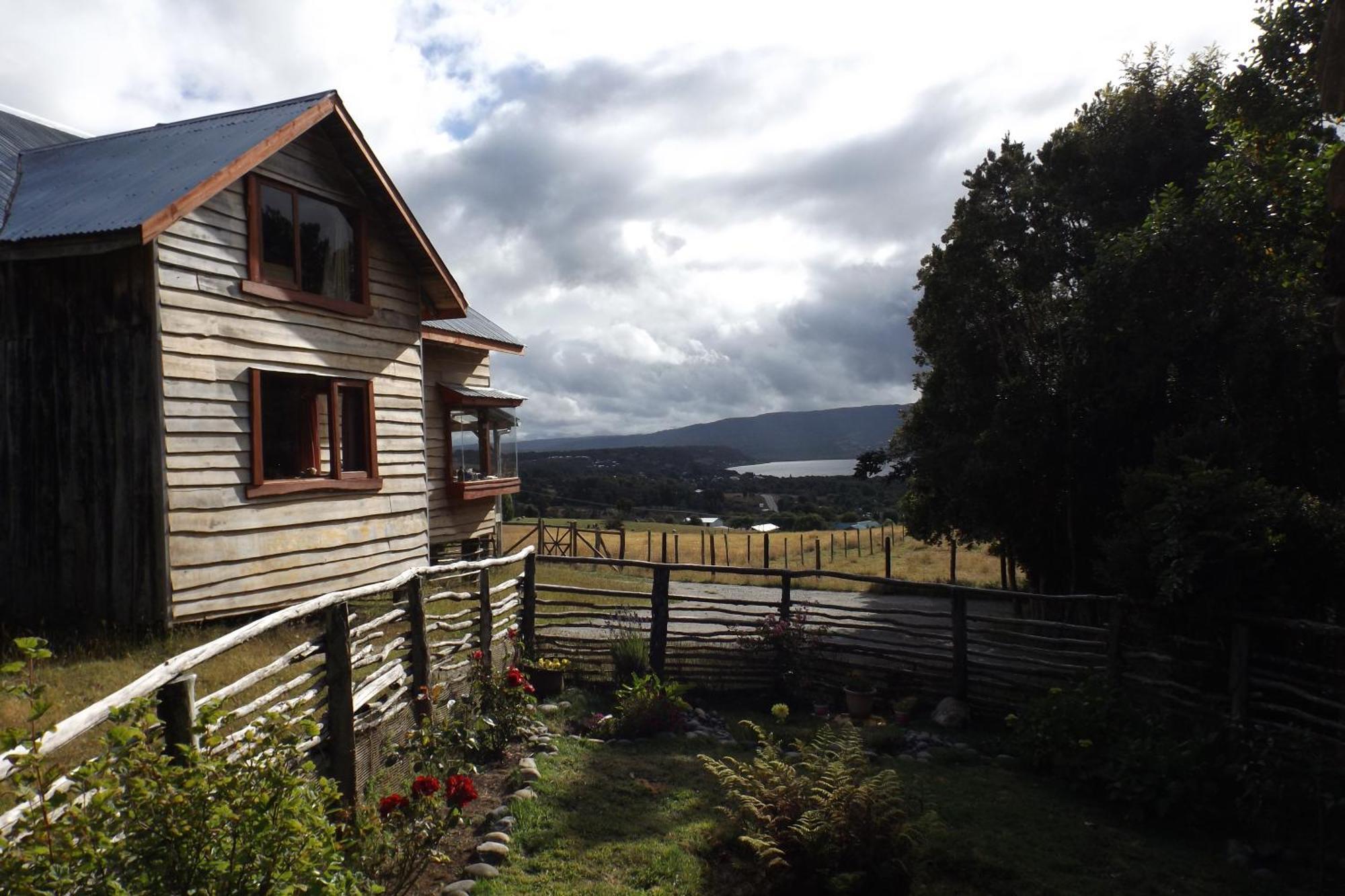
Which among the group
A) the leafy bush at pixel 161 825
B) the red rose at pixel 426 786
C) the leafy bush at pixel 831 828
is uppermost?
the leafy bush at pixel 161 825

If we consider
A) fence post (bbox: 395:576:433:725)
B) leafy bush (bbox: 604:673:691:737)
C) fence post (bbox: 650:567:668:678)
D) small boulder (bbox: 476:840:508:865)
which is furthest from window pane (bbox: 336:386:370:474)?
small boulder (bbox: 476:840:508:865)

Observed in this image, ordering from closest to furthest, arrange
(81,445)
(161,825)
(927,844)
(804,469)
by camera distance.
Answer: (161,825), (927,844), (81,445), (804,469)

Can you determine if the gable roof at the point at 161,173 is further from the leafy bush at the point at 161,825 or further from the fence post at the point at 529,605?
the leafy bush at the point at 161,825

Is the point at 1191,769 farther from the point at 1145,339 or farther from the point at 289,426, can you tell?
the point at 289,426

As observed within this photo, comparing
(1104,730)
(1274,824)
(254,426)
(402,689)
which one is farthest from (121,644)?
(1274,824)

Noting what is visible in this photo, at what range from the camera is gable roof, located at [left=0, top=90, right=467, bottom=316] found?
9.50 meters

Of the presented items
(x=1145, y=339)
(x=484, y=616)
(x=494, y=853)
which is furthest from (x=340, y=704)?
(x=1145, y=339)

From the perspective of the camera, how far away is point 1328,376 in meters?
10.6

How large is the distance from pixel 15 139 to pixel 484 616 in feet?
34.9

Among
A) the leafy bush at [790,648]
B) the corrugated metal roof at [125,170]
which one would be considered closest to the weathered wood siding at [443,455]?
the corrugated metal roof at [125,170]

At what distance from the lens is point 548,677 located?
32.9 feet

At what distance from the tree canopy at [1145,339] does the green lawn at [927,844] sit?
219 centimetres

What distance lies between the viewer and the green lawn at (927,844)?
5473mm

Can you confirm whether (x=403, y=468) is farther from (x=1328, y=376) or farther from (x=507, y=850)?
(x=1328, y=376)
